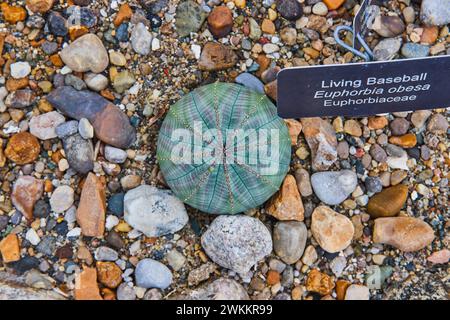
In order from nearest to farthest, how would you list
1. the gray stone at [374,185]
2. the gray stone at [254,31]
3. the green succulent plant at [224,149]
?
the green succulent plant at [224,149]
the gray stone at [374,185]
the gray stone at [254,31]

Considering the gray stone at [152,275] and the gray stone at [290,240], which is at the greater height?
the gray stone at [290,240]

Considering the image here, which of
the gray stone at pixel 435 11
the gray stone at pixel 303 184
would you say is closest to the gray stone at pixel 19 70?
the gray stone at pixel 303 184

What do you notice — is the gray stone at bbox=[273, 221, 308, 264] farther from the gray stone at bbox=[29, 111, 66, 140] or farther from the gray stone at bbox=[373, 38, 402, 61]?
the gray stone at bbox=[29, 111, 66, 140]

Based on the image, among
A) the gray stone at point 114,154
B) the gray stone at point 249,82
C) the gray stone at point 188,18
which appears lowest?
the gray stone at point 114,154

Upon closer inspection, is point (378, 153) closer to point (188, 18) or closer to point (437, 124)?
point (437, 124)

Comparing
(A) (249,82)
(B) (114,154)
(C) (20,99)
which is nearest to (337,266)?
(A) (249,82)

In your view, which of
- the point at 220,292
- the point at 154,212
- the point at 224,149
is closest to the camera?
the point at 224,149

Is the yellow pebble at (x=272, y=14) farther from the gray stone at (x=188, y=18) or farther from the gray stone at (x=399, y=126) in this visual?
the gray stone at (x=399, y=126)
